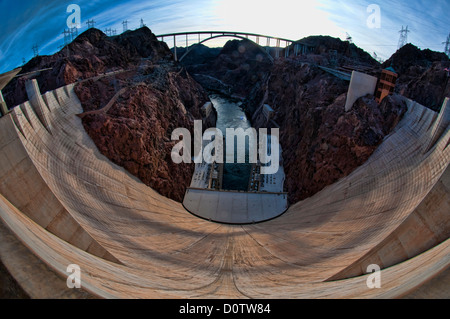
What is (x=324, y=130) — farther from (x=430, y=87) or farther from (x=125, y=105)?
(x=125, y=105)

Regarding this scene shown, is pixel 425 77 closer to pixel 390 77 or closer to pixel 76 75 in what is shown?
pixel 390 77

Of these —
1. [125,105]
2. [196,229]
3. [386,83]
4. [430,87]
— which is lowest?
[196,229]

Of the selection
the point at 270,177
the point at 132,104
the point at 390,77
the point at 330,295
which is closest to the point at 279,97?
the point at 270,177

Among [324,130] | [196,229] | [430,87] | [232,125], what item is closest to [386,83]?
[324,130]

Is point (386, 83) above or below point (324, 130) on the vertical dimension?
above

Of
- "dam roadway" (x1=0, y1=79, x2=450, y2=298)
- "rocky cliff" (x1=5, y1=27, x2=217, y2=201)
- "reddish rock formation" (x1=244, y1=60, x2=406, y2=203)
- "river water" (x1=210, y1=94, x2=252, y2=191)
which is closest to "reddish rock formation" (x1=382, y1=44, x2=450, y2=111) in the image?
"reddish rock formation" (x1=244, y1=60, x2=406, y2=203)
